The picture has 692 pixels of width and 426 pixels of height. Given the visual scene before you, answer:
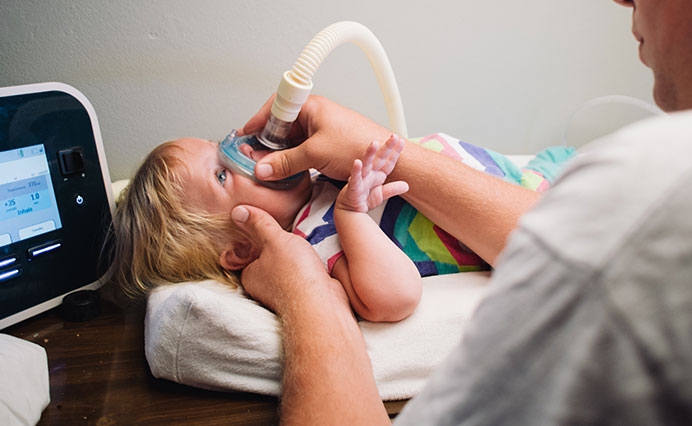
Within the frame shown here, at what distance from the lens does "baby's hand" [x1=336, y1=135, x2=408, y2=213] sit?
1.07 metres

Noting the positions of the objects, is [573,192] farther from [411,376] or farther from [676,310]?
[411,376]

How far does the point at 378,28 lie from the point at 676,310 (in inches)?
53.2

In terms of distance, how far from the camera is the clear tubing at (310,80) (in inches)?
42.3

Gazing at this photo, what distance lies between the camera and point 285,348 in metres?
0.88

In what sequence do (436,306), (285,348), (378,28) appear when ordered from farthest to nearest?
(378,28) < (436,306) < (285,348)

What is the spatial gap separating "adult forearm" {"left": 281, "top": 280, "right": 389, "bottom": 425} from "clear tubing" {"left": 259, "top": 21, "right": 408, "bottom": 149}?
16.2 inches

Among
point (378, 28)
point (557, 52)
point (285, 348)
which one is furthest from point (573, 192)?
point (557, 52)

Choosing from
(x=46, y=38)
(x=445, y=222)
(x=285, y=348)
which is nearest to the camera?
(x=285, y=348)

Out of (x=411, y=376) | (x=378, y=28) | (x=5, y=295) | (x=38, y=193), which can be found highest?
(x=378, y=28)

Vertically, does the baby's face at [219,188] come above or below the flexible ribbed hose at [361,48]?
below

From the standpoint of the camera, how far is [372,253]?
3.42 feet

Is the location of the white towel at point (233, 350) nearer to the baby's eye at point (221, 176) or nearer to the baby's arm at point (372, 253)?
the baby's arm at point (372, 253)

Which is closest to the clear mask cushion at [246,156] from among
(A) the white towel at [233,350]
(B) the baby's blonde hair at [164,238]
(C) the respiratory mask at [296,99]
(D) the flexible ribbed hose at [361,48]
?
(C) the respiratory mask at [296,99]

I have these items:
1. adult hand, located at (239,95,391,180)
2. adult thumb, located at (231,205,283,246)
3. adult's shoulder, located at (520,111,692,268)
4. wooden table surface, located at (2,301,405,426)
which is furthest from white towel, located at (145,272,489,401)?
adult's shoulder, located at (520,111,692,268)
